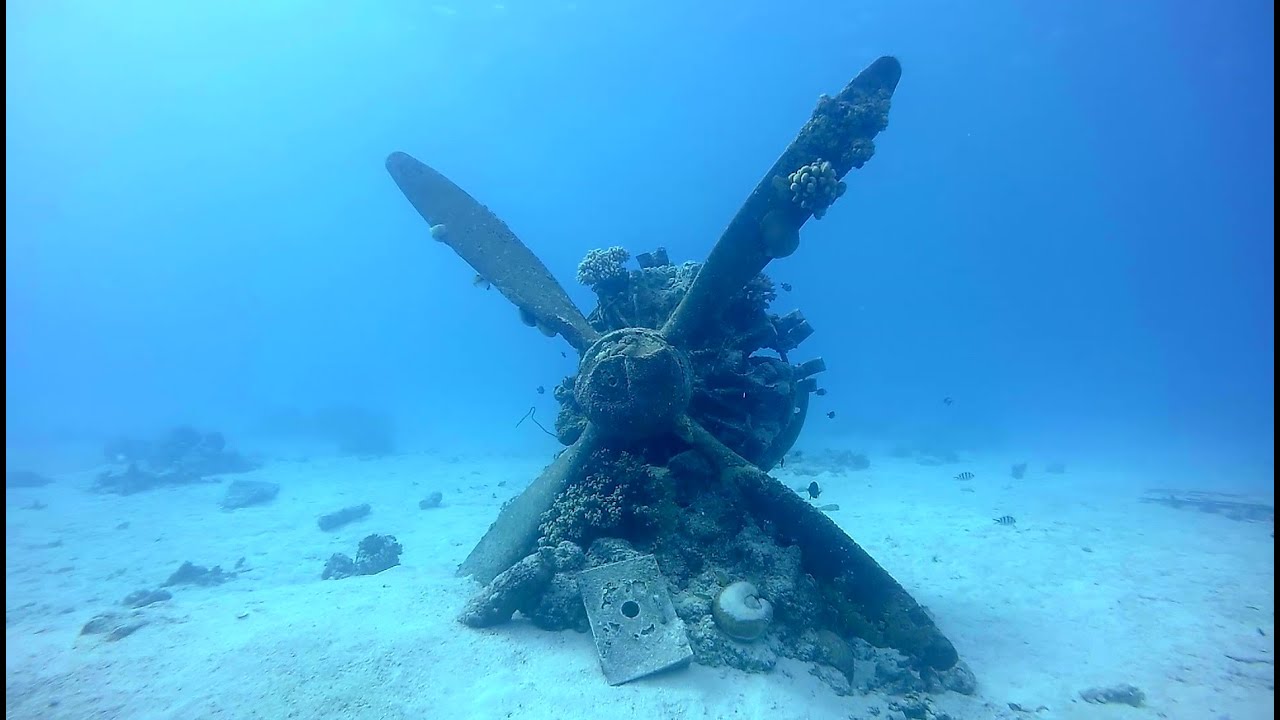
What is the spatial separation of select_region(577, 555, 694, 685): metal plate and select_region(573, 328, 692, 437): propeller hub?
1986mm

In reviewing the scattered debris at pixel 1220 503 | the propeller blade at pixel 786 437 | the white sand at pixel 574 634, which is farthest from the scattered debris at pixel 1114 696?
the scattered debris at pixel 1220 503

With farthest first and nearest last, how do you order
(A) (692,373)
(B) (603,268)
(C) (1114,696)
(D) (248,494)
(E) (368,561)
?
(D) (248,494), (E) (368,561), (B) (603,268), (A) (692,373), (C) (1114,696)

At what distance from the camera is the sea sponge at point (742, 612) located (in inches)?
287

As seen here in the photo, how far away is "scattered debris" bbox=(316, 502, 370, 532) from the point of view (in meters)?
19.9

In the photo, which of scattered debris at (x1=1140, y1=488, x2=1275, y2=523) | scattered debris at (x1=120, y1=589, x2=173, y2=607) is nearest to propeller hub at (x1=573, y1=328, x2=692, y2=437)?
scattered debris at (x1=120, y1=589, x2=173, y2=607)

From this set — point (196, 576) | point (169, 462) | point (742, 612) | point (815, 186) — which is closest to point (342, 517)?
point (196, 576)

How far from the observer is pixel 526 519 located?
9062 millimetres

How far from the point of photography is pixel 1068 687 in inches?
309

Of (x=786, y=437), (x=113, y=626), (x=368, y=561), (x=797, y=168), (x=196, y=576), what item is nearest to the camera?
(x=113, y=626)

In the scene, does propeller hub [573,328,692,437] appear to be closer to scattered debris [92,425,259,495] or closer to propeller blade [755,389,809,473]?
propeller blade [755,389,809,473]

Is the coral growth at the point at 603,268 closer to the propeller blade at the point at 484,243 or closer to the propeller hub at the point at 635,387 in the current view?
the propeller blade at the point at 484,243

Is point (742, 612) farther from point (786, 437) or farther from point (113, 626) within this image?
point (113, 626)

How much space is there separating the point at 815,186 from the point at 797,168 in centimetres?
47

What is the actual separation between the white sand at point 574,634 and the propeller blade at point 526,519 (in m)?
0.48
